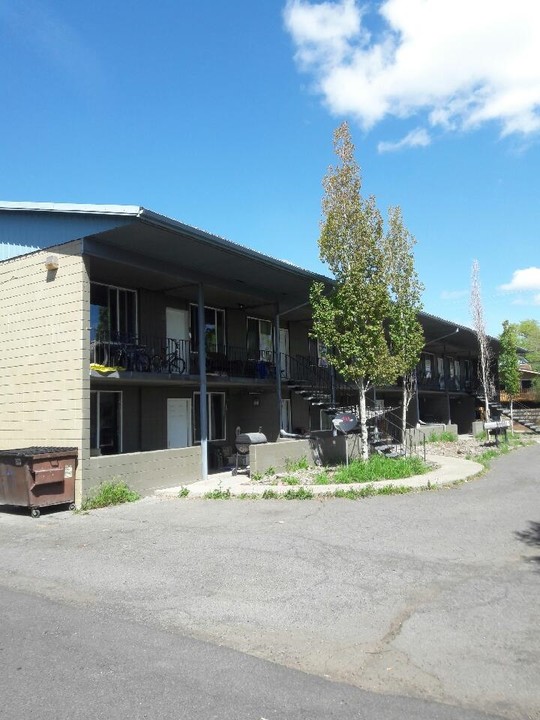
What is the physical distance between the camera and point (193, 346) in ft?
62.3

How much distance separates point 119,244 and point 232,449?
903cm

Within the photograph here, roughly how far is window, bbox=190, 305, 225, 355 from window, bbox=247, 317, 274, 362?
1405 millimetres

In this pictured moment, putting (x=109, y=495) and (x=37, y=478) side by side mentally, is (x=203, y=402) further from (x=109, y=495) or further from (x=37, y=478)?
(x=37, y=478)

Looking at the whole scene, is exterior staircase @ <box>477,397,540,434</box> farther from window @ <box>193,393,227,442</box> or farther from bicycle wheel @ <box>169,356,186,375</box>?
bicycle wheel @ <box>169,356,186,375</box>

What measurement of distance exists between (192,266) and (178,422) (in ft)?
17.0

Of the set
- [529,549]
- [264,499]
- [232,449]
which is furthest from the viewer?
[232,449]

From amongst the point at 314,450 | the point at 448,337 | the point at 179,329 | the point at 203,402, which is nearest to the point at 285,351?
the point at 314,450

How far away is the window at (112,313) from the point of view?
15.8m

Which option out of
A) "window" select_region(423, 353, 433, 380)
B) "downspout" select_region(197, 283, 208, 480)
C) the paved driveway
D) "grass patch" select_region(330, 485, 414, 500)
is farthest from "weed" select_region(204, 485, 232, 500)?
"window" select_region(423, 353, 433, 380)

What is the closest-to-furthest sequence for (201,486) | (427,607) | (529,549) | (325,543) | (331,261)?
(427,607) → (529,549) → (325,543) → (201,486) → (331,261)

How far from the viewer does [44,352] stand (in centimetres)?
1367

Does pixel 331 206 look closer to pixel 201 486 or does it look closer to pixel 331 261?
pixel 331 261

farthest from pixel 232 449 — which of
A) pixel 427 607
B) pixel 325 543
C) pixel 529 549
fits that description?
pixel 427 607

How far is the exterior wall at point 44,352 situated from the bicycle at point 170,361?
3.41 m
